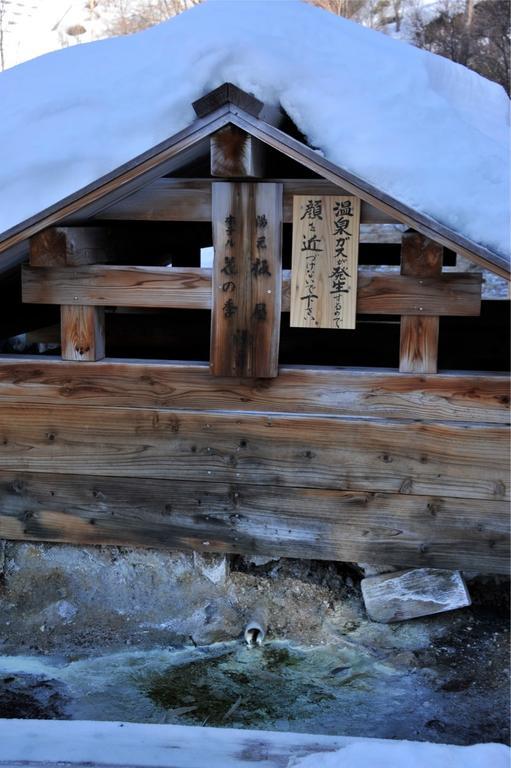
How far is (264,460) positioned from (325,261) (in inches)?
46.8

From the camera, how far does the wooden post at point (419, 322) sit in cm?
391

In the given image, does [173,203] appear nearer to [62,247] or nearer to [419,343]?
[62,247]

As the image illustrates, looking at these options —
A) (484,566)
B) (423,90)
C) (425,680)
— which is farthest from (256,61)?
(425,680)

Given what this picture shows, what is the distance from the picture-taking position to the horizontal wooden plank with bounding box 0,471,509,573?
4.34 m

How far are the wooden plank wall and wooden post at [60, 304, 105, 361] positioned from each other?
0.27 feet

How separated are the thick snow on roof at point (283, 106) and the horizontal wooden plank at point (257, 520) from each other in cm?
154

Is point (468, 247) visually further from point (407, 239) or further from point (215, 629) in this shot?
point (215, 629)

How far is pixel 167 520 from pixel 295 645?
1.16 metres

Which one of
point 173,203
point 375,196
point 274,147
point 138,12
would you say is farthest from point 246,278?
point 138,12

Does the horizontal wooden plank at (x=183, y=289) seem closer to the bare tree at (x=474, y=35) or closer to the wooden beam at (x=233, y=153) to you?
the wooden beam at (x=233, y=153)

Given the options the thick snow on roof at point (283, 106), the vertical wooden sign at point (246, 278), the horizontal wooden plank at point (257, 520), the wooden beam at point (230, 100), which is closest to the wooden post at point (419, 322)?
the thick snow on roof at point (283, 106)

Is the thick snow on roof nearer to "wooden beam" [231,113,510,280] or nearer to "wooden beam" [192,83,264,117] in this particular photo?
"wooden beam" [231,113,510,280]

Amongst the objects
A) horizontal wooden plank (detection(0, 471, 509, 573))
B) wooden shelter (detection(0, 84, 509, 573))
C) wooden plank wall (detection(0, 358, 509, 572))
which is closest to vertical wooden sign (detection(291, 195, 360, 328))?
wooden shelter (detection(0, 84, 509, 573))

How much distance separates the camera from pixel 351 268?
3.98 meters
